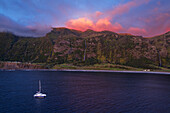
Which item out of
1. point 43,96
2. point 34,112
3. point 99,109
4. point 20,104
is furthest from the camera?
point 43,96

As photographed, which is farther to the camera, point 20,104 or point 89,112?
point 20,104

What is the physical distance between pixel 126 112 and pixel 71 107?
21.3 meters

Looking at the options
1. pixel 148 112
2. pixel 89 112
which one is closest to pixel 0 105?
pixel 89 112

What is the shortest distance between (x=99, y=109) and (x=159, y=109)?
25.3 metres

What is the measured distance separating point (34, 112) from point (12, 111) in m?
8.09

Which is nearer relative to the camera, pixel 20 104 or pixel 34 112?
pixel 34 112

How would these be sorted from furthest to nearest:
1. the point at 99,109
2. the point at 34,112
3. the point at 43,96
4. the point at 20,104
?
the point at 43,96 < the point at 20,104 < the point at 99,109 < the point at 34,112

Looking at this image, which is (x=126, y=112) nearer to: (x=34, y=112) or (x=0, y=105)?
(x=34, y=112)

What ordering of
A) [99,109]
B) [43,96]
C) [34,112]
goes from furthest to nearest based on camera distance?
1. [43,96]
2. [99,109]
3. [34,112]

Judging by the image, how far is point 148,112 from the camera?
49.2 metres

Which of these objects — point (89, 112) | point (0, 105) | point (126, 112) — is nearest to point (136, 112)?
point (126, 112)

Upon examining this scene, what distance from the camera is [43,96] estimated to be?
6638 centimetres

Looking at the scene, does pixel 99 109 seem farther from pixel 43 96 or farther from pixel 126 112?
pixel 43 96

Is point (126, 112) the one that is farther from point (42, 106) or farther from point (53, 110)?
point (42, 106)
